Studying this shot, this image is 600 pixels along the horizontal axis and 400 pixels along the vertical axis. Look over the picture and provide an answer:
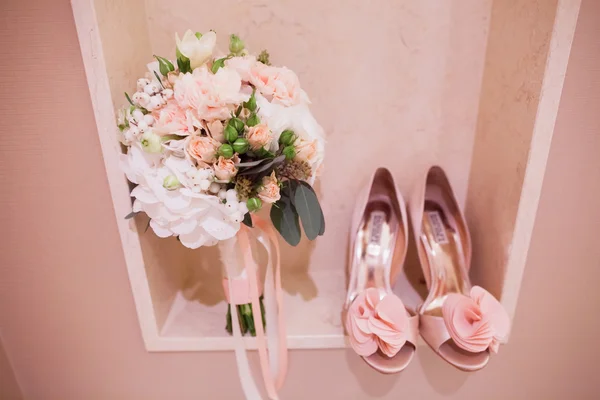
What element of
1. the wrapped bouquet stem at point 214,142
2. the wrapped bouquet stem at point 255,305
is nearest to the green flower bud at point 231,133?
the wrapped bouquet stem at point 214,142

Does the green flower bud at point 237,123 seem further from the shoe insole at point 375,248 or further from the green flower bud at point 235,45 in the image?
the shoe insole at point 375,248

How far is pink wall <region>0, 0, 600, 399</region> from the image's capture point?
776 millimetres

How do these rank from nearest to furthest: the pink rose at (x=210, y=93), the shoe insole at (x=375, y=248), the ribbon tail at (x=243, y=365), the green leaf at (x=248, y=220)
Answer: the pink rose at (x=210, y=93), the green leaf at (x=248, y=220), the ribbon tail at (x=243, y=365), the shoe insole at (x=375, y=248)

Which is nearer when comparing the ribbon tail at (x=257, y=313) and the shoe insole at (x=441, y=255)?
the ribbon tail at (x=257, y=313)

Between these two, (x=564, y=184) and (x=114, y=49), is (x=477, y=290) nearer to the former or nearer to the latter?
(x=564, y=184)

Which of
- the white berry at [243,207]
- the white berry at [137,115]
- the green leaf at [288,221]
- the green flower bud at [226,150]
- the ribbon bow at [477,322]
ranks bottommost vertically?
the ribbon bow at [477,322]

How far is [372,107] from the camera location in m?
1.07

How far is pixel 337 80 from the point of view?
3.41ft

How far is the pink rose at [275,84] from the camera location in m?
0.74

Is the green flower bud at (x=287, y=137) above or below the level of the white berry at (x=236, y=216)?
above

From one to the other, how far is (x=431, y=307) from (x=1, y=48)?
3.24 ft

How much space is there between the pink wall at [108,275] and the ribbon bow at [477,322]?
0.39ft

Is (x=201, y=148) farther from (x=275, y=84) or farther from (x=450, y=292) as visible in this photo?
(x=450, y=292)

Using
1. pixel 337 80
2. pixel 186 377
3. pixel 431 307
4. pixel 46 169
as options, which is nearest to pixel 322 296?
pixel 431 307
